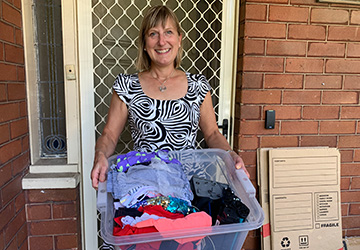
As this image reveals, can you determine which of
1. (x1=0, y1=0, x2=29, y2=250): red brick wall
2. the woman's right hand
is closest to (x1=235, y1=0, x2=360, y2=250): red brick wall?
the woman's right hand

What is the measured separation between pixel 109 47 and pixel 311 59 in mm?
1387

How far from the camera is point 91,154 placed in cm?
195

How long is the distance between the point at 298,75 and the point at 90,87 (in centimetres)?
142

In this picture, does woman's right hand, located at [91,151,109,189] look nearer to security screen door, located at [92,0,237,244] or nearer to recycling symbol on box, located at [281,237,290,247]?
security screen door, located at [92,0,237,244]

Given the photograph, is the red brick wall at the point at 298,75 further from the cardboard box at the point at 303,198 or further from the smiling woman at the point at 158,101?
the smiling woman at the point at 158,101

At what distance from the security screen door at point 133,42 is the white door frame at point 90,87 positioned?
0.02m

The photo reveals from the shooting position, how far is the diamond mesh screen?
6.28 ft

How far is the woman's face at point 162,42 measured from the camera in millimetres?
1449

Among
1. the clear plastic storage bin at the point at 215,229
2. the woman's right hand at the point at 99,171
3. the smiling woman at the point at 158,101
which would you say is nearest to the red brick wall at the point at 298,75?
the smiling woman at the point at 158,101

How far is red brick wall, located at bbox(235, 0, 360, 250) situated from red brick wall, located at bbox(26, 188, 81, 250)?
4.01ft

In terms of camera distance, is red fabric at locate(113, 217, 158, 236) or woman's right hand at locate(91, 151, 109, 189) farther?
woman's right hand at locate(91, 151, 109, 189)

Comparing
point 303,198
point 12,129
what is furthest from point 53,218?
point 303,198

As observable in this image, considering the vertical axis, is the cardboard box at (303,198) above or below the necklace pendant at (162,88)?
below

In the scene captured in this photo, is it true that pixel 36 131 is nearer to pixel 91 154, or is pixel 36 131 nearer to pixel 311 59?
pixel 91 154
